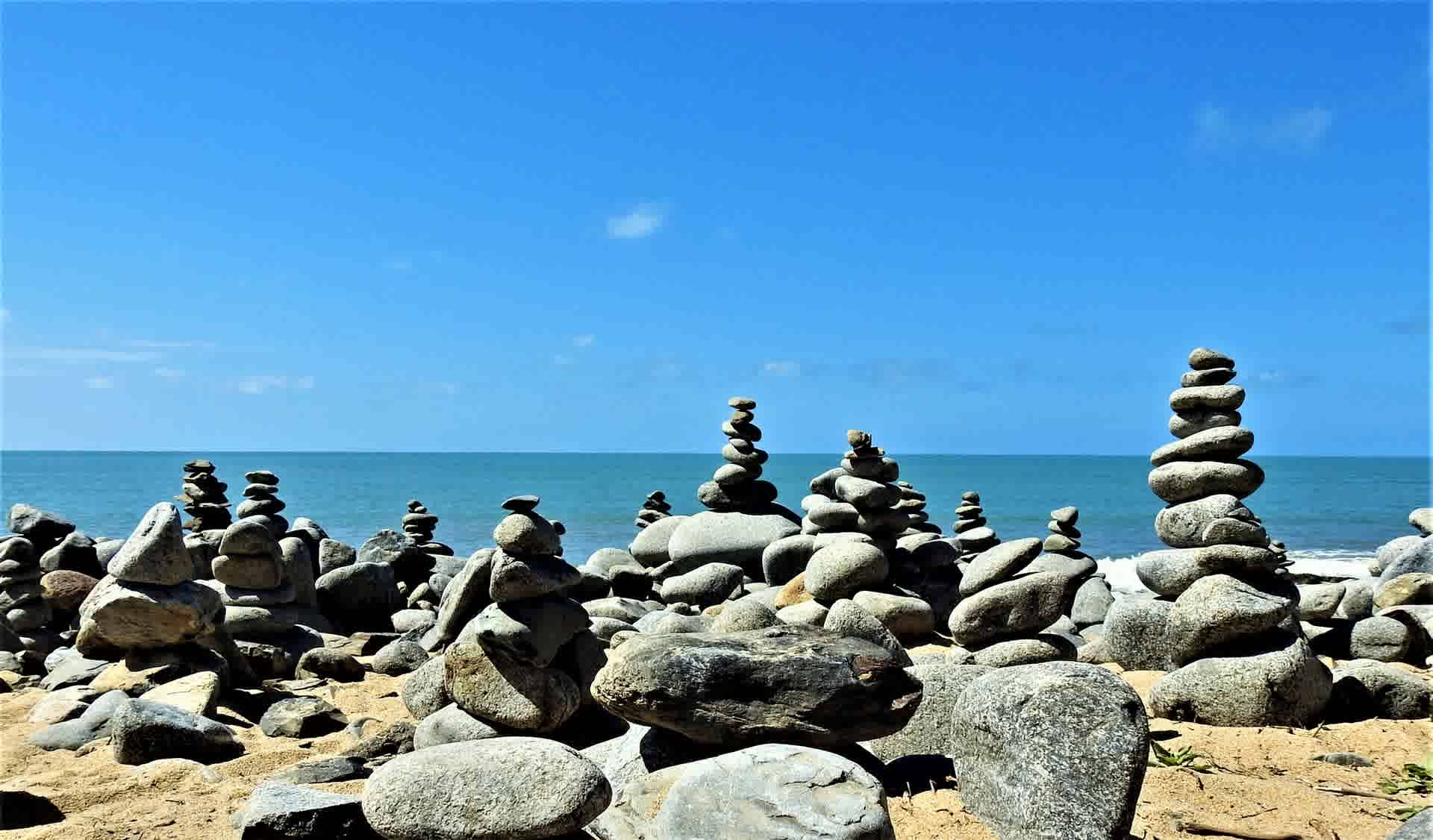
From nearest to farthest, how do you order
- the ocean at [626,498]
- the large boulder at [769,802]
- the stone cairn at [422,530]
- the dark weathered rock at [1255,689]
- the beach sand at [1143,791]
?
1. the large boulder at [769,802]
2. the beach sand at [1143,791]
3. the dark weathered rock at [1255,689]
4. the stone cairn at [422,530]
5. the ocean at [626,498]

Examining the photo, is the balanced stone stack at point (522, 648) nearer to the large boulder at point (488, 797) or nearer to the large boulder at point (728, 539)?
the large boulder at point (488, 797)

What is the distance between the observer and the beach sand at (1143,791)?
5.71 metres

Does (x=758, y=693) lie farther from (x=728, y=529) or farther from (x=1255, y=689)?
(x=728, y=529)

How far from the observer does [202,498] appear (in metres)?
13.8

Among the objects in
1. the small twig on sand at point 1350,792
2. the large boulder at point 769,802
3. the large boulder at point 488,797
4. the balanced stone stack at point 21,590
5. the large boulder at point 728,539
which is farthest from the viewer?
the large boulder at point 728,539

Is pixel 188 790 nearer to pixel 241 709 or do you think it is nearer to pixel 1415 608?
pixel 241 709

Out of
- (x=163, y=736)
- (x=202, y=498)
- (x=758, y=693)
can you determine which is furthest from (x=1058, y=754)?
(x=202, y=498)

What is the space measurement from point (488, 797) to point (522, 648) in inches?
95.5

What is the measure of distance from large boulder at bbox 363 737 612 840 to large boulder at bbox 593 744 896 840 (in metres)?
0.40

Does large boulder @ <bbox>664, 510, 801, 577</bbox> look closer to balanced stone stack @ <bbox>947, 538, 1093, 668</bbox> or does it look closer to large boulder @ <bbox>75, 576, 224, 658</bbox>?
balanced stone stack @ <bbox>947, 538, 1093, 668</bbox>

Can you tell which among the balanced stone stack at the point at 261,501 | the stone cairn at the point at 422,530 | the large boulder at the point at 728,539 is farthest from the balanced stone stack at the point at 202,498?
the large boulder at the point at 728,539

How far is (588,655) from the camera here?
8047 millimetres

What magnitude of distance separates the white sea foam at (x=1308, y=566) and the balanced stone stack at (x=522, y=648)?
40.1ft

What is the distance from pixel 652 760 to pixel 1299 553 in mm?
28152
